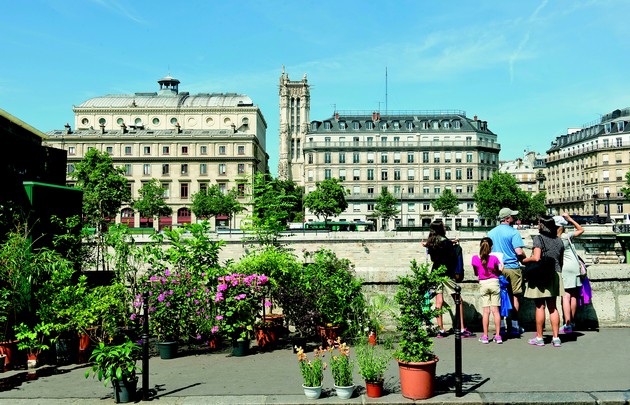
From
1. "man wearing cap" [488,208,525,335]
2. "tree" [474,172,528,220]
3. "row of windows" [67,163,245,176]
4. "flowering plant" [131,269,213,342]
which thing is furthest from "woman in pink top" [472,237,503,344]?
"row of windows" [67,163,245,176]

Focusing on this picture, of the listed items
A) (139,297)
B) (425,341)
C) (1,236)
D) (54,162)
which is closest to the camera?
(425,341)

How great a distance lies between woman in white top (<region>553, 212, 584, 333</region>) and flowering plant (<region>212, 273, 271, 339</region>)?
4.60 meters

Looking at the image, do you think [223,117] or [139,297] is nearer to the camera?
[139,297]

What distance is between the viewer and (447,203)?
80875 millimetres

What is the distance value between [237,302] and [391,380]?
2.65 meters

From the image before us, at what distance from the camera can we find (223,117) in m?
89.4

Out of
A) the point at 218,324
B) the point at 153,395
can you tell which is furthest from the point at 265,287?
the point at 153,395

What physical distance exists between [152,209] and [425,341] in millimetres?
68458

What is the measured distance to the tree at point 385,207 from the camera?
79438 millimetres

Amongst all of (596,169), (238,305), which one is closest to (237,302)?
(238,305)

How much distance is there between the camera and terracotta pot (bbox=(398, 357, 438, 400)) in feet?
19.6

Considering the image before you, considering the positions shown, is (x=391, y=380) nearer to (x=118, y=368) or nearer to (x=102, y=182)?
(x=118, y=368)

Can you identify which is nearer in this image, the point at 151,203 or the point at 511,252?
the point at 511,252

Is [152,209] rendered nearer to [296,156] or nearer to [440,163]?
[440,163]
